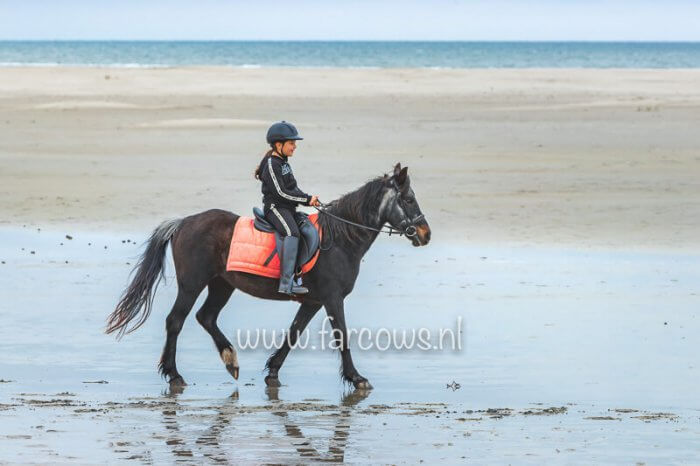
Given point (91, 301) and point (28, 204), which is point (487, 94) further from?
point (91, 301)

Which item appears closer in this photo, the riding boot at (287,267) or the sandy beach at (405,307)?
the sandy beach at (405,307)

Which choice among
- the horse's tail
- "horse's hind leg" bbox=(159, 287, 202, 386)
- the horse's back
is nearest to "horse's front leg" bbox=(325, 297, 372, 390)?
the horse's back

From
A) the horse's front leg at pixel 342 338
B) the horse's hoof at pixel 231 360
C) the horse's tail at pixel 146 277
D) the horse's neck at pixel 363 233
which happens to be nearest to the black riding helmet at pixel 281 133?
the horse's neck at pixel 363 233

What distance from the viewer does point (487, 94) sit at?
4981 cm

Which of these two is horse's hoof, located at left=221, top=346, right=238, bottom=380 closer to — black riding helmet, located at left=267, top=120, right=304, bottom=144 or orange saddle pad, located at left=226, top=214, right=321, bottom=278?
orange saddle pad, located at left=226, top=214, right=321, bottom=278

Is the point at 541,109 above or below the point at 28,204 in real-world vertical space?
above

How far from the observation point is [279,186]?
1023cm

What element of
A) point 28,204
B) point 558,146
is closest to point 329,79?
point 558,146

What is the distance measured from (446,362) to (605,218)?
904 cm

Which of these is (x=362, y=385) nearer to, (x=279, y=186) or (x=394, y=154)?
(x=279, y=186)

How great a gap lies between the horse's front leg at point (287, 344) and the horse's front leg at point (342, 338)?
0.93 feet

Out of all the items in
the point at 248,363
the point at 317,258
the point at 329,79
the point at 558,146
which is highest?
the point at 329,79

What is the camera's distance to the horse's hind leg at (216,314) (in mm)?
10375

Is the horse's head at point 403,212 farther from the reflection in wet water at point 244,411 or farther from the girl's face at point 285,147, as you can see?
the reflection in wet water at point 244,411
